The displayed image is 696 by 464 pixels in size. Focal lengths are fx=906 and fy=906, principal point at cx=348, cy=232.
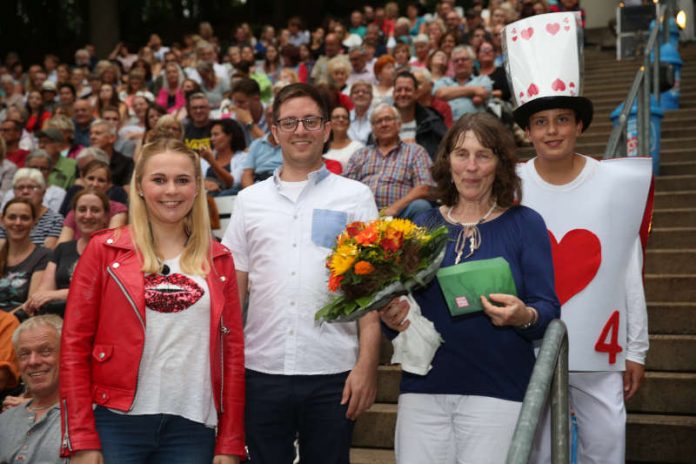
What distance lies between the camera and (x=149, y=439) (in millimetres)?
2930

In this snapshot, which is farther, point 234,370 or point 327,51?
point 327,51

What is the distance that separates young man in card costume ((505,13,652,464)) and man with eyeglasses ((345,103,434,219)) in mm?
2638

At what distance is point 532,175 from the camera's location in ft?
12.0

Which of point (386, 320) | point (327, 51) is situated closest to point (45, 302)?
point (386, 320)

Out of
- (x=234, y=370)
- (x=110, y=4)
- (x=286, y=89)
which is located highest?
(x=110, y=4)

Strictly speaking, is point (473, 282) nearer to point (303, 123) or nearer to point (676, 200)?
point (303, 123)

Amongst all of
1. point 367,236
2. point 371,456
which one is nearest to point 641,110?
point 371,456

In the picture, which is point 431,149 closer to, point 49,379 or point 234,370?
point 49,379

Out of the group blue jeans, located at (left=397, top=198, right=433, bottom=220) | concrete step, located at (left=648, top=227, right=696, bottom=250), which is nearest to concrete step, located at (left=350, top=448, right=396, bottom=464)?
blue jeans, located at (left=397, top=198, right=433, bottom=220)

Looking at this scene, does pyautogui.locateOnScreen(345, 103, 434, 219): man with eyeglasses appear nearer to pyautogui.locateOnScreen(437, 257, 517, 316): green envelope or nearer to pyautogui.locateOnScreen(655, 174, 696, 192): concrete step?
pyautogui.locateOnScreen(655, 174, 696, 192): concrete step

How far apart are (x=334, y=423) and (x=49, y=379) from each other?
164 cm

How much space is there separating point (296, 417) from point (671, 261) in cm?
384

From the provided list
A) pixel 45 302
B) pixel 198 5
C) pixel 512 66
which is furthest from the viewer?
pixel 198 5

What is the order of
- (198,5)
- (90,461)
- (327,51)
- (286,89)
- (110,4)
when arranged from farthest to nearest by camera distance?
1. (198,5)
2. (110,4)
3. (327,51)
4. (286,89)
5. (90,461)
